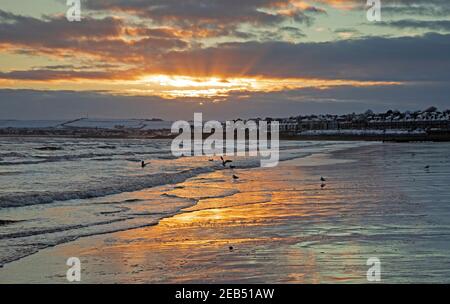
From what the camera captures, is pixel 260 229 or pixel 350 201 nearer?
pixel 260 229

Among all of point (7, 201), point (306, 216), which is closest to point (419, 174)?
point (306, 216)

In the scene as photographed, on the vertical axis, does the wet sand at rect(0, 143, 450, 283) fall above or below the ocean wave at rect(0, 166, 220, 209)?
below

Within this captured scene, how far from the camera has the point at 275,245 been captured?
35.0ft

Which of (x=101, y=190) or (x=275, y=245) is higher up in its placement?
(x=101, y=190)

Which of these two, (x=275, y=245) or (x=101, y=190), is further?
(x=101, y=190)

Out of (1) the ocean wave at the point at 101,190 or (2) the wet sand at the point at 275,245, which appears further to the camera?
(1) the ocean wave at the point at 101,190

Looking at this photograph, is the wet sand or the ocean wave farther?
the ocean wave

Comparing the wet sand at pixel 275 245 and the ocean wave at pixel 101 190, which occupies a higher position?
the ocean wave at pixel 101 190

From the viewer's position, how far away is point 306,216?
1427 centimetres

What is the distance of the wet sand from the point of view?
27.7ft

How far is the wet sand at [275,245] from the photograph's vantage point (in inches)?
333

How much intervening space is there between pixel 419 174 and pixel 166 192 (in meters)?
12.2
